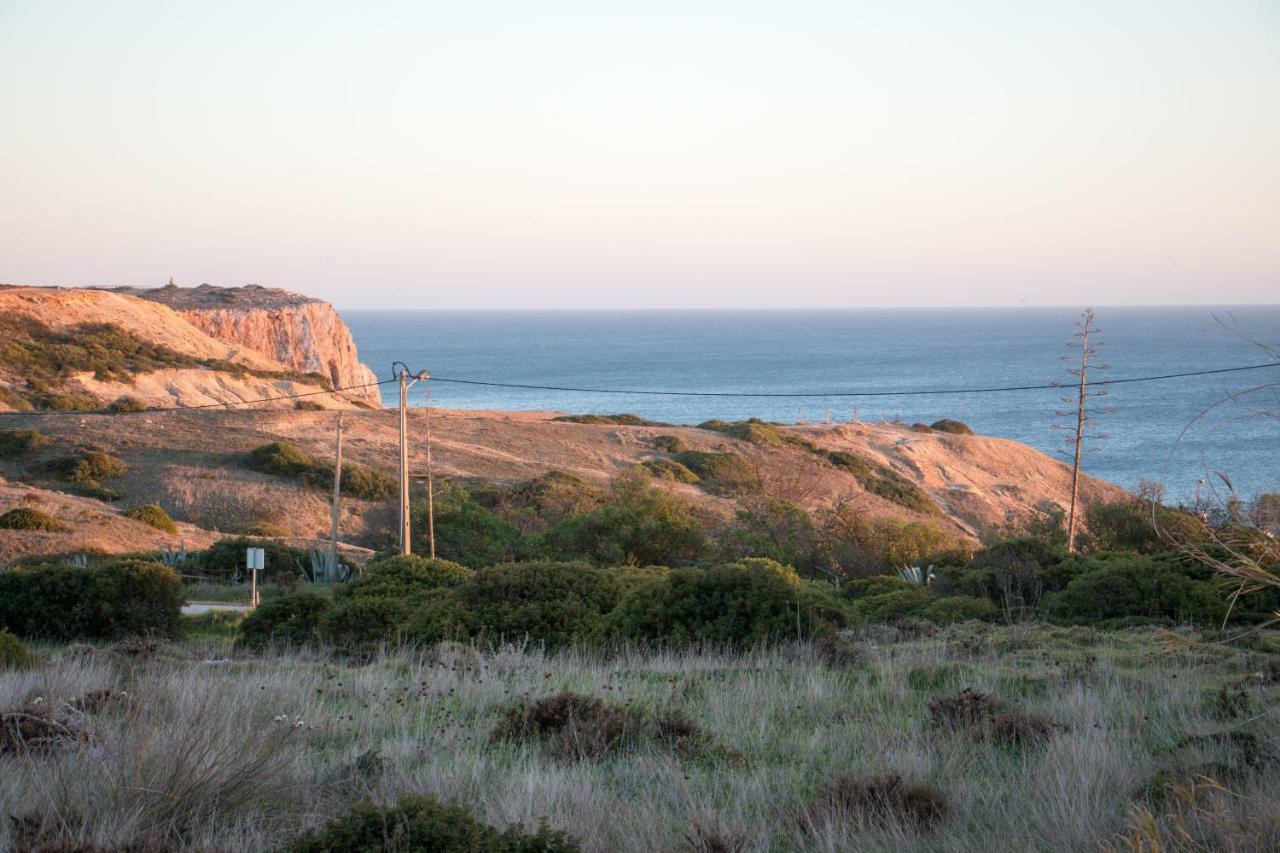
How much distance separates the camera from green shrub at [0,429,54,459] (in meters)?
42.4

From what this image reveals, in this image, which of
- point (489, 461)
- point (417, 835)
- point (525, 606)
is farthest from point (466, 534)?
point (417, 835)

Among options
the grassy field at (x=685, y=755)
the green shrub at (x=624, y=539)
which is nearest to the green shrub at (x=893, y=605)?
the grassy field at (x=685, y=755)

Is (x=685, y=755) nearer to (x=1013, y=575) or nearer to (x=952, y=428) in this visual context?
(x=1013, y=575)

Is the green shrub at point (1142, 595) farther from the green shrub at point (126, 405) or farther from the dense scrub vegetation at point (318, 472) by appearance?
the green shrub at point (126, 405)

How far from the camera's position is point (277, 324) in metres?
83.5

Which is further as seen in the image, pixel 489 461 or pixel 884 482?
pixel 884 482

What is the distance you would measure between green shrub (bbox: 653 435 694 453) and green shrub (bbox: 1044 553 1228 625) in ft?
140

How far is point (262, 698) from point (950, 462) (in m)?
61.8

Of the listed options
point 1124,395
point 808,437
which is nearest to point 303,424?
point 808,437

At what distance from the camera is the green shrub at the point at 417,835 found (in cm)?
361

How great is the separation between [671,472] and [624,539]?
2109 centimetres

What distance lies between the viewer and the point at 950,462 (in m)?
64.8

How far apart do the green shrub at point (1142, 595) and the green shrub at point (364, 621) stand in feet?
29.3

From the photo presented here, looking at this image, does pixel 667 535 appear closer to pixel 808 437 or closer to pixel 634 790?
pixel 634 790
